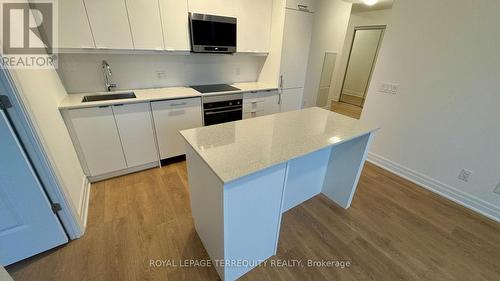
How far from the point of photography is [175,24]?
2.36 metres

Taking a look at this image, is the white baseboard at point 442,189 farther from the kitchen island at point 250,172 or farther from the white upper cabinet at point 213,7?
the white upper cabinet at point 213,7

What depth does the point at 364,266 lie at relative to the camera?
1486mm

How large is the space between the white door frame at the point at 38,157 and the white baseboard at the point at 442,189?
3580 millimetres

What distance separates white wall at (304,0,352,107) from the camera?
3695 mm

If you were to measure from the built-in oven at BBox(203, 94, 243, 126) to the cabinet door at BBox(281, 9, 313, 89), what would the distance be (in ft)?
3.46

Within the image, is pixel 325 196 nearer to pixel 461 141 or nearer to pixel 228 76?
pixel 461 141

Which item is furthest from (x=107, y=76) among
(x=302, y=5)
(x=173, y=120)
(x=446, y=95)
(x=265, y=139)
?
(x=446, y=95)

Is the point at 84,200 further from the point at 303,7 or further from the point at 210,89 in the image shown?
the point at 303,7

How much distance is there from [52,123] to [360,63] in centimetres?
663

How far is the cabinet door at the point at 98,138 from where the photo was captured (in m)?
1.94

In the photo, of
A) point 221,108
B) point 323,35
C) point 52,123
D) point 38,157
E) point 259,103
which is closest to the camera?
point 38,157

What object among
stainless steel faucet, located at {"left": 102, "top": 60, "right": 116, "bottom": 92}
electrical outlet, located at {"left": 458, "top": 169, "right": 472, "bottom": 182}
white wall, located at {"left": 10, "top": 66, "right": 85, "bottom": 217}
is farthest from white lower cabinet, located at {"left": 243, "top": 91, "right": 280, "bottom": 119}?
electrical outlet, located at {"left": 458, "top": 169, "right": 472, "bottom": 182}

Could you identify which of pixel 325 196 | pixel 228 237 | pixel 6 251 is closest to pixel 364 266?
pixel 325 196

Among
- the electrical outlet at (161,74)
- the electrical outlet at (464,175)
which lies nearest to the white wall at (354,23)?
the electrical outlet at (464,175)
